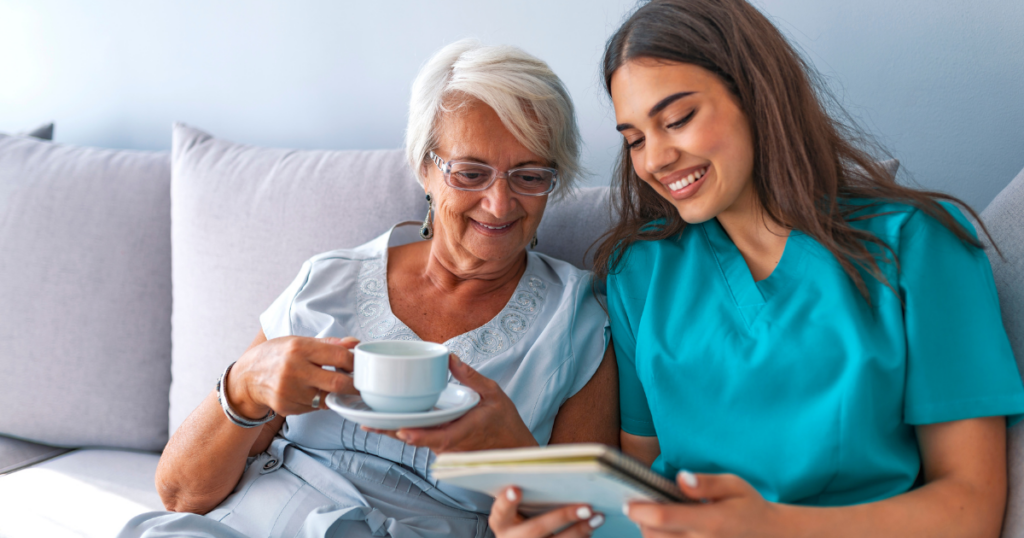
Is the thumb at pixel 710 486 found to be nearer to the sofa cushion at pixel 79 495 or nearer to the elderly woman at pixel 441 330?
the elderly woman at pixel 441 330

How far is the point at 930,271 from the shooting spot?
996mm

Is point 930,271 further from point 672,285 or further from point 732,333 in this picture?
point 672,285

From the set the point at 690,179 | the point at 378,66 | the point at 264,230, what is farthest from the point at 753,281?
the point at 378,66

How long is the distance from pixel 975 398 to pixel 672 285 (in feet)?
1.62

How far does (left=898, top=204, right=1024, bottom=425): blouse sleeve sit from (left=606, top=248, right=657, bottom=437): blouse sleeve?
44 centimetres

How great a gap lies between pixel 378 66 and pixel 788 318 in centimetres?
144

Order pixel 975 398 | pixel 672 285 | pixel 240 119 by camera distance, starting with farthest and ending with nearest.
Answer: pixel 240 119 < pixel 672 285 < pixel 975 398

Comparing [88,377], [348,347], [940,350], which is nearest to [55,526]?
[88,377]

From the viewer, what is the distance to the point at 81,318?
175 cm

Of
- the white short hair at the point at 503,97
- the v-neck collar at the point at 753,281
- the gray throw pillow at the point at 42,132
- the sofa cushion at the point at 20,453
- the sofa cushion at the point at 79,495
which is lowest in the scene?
the sofa cushion at the point at 20,453

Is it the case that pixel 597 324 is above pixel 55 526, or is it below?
above

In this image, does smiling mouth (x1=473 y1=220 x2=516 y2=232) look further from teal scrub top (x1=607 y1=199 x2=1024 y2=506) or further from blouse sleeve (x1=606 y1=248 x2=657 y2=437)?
teal scrub top (x1=607 y1=199 x2=1024 y2=506)

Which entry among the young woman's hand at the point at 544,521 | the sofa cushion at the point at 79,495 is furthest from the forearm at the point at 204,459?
the young woman's hand at the point at 544,521

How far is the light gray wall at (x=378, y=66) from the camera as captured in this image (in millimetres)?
1479
